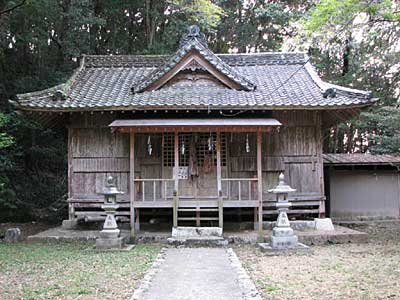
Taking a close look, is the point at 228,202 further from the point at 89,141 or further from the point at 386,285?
the point at 386,285

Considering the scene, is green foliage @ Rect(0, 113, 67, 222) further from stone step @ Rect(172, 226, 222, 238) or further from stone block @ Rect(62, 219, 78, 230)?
stone step @ Rect(172, 226, 222, 238)

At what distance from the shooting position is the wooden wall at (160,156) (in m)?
15.2

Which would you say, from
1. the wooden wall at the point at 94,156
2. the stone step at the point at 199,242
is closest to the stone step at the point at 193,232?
the stone step at the point at 199,242

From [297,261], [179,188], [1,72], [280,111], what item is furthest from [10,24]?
[297,261]

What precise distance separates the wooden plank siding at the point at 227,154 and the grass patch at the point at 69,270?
303cm

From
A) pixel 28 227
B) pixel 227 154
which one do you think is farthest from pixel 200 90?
pixel 28 227

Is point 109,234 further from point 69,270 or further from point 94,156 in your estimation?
point 94,156

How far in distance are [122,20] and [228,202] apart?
15.5 m

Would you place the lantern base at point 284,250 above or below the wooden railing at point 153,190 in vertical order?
below

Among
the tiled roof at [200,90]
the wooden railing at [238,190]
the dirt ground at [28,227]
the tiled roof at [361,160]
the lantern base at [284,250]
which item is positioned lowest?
the dirt ground at [28,227]

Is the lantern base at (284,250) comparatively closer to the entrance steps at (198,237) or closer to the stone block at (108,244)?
the entrance steps at (198,237)

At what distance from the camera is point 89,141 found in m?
15.2

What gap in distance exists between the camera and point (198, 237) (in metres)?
12.9

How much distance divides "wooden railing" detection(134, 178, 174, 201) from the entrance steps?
1.84 meters
